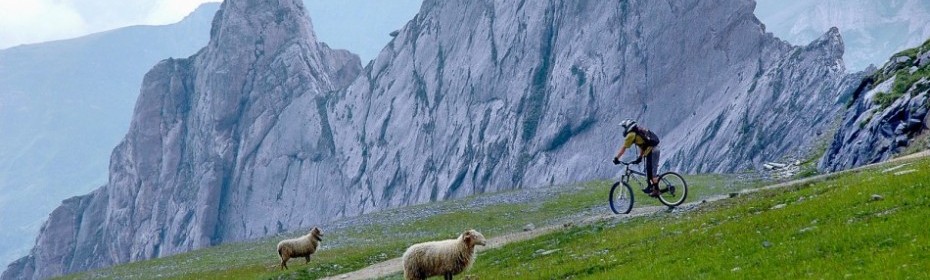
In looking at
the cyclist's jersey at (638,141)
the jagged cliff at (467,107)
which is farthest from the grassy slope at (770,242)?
the jagged cliff at (467,107)

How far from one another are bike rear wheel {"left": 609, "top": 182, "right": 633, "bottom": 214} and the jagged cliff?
51.4 metres

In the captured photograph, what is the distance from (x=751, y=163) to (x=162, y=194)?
148m

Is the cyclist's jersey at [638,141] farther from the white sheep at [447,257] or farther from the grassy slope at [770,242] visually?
the white sheep at [447,257]

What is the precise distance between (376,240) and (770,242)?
38.2m

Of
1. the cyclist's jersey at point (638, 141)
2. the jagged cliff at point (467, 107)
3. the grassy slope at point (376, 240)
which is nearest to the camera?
the cyclist's jersey at point (638, 141)

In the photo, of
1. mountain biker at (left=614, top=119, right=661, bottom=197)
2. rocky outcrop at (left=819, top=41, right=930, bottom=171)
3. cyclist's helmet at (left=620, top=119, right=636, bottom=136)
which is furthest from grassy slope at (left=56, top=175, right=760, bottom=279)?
cyclist's helmet at (left=620, top=119, right=636, bottom=136)

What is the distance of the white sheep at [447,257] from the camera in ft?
81.7

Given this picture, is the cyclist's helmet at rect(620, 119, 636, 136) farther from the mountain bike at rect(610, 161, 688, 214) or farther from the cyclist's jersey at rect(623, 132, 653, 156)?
the mountain bike at rect(610, 161, 688, 214)

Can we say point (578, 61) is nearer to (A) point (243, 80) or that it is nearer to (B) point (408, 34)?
(B) point (408, 34)

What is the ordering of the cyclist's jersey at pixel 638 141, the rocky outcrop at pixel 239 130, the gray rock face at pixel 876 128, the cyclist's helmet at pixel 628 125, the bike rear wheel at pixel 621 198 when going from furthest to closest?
the rocky outcrop at pixel 239 130 < the gray rock face at pixel 876 128 < the bike rear wheel at pixel 621 198 < the cyclist's helmet at pixel 628 125 < the cyclist's jersey at pixel 638 141

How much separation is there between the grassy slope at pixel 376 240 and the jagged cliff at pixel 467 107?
3235 centimetres

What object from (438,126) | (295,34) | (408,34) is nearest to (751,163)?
(438,126)

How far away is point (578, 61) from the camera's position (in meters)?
130

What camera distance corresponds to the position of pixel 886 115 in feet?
152
